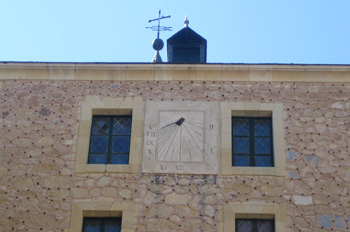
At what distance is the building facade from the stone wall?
0.07 ft

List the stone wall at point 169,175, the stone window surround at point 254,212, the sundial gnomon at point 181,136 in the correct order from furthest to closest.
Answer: the sundial gnomon at point 181,136 < the stone wall at point 169,175 < the stone window surround at point 254,212

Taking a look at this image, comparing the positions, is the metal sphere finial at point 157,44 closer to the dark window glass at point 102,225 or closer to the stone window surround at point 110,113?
the stone window surround at point 110,113

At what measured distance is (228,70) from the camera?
15.1 m

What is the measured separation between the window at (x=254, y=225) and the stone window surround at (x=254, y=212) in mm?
98

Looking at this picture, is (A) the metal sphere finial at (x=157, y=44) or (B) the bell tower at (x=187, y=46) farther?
(A) the metal sphere finial at (x=157, y=44)

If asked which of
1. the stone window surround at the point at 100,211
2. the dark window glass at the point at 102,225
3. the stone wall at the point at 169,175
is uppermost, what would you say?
the stone wall at the point at 169,175

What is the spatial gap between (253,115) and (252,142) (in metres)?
0.65

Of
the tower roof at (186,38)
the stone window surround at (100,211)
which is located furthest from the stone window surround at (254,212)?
the tower roof at (186,38)

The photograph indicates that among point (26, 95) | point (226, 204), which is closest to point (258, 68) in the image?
point (226, 204)

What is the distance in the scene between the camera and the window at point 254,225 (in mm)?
13570

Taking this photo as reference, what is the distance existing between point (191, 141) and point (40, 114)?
331 centimetres

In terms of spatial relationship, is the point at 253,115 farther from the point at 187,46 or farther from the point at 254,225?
the point at 187,46

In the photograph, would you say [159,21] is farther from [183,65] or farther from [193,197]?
[193,197]

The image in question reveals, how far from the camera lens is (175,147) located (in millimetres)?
14359
